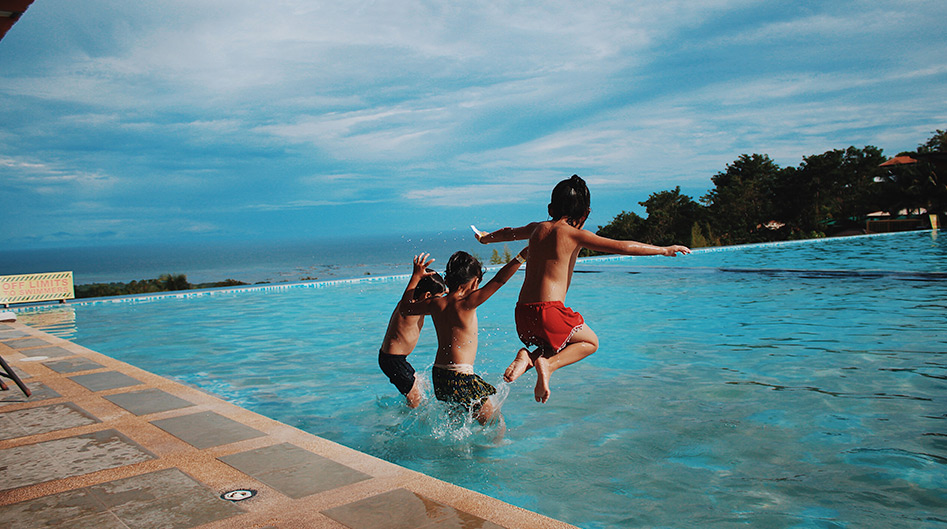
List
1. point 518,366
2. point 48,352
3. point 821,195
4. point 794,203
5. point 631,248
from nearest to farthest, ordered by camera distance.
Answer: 1. point 631,248
2. point 518,366
3. point 48,352
4. point 794,203
5. point 821,195

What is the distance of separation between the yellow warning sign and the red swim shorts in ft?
54.0

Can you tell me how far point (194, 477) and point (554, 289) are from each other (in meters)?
2.32

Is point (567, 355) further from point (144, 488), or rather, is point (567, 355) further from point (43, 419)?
point (43, 419)

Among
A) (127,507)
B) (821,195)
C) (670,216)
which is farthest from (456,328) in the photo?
(821,195)

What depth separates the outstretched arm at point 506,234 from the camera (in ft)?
13.7

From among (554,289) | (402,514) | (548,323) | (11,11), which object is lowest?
(402,514)

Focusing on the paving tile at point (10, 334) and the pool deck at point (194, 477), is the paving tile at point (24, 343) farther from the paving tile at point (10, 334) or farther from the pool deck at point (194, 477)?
the pool deck at point (194, 477)

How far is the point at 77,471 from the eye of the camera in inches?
133

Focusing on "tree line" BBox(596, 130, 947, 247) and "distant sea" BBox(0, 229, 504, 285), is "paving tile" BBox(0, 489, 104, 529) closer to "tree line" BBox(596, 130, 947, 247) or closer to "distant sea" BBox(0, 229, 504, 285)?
"distant sea" BBox(0, 229, 504, 285)

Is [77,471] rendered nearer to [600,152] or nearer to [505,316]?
[505,316]

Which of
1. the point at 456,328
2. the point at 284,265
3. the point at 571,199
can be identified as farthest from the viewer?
the point at 284,265

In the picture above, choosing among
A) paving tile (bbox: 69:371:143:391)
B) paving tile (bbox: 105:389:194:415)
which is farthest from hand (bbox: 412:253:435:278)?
paving tile (bbox: 69:371:143:391)

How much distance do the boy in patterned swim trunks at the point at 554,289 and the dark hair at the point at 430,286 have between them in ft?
3.72

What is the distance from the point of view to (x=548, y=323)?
382cm
